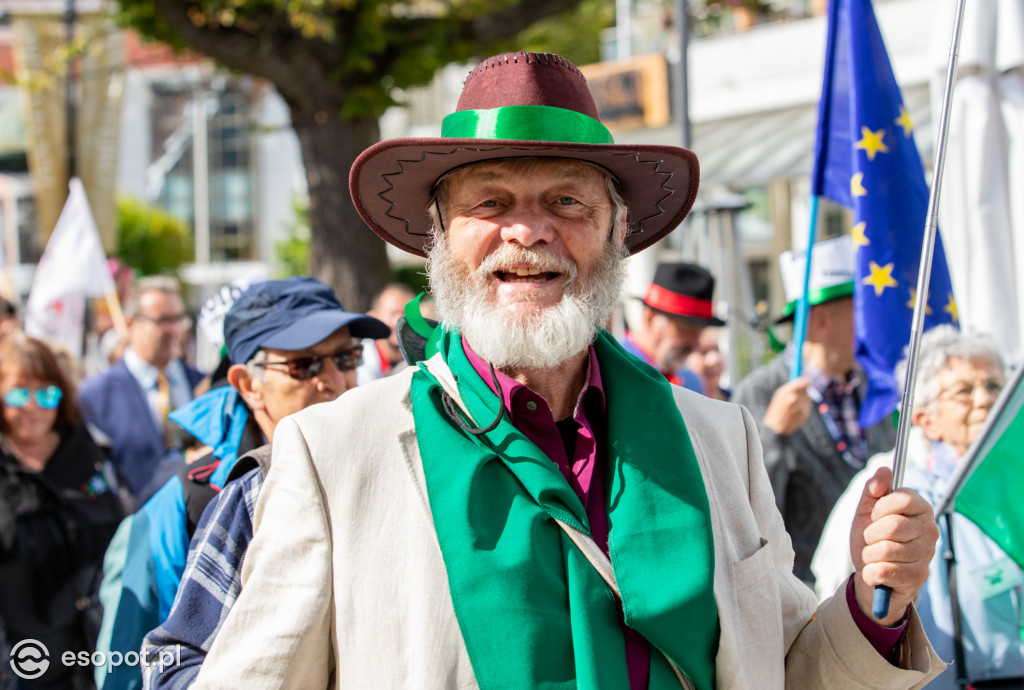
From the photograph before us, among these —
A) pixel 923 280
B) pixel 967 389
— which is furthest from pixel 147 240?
pixel 923 280

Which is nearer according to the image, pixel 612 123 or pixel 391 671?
pixel 391 671

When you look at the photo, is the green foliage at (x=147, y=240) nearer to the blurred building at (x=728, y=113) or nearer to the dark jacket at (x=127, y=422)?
the blurred building at (x=728, y=113)

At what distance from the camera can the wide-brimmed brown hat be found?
1.91 metres

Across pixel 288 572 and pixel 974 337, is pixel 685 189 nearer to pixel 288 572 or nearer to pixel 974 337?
pixel 288 572

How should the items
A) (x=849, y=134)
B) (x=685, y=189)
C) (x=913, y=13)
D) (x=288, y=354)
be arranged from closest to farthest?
1. (x=685, y=189)
2. (x=288, y=354)
3. (x=849, y=134)
4. (x=913, y=13)

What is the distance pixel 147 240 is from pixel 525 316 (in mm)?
26993

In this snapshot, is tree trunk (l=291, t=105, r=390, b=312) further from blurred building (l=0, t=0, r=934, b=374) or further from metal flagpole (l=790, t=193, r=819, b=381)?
metal flagpole (l=790, t=193, r=819, b=381)

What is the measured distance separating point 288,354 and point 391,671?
5.29 feet

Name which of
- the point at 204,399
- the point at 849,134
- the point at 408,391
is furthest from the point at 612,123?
the point at 408,391

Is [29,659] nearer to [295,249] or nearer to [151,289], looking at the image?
[151,289]

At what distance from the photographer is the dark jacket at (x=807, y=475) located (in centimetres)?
426

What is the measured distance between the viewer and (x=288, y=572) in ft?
5.65

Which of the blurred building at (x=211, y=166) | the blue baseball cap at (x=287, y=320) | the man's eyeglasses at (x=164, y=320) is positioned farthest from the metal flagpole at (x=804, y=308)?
the blurred building at (x=211, y=166)

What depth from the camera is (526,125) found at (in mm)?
1904
